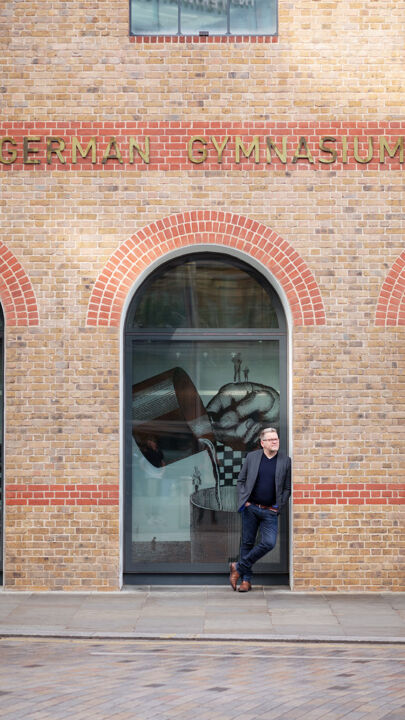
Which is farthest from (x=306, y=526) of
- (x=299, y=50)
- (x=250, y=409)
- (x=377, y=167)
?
(x=299, y=50)

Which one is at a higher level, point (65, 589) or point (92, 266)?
point (92, 266)

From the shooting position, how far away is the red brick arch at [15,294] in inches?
442

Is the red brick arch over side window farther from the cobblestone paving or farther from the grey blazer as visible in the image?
the cobblestone paving

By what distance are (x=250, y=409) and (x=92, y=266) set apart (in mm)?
2557

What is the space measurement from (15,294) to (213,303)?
2.38 meters

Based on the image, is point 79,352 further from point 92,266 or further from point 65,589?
point 65,589

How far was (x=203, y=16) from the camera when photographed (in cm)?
1153

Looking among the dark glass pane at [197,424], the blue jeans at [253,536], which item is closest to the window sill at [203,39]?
the dark glass pane at [197,424]

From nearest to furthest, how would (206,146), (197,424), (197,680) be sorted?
(197,680)
(206,146)
(197,424)

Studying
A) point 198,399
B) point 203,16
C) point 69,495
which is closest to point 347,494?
point 198,399

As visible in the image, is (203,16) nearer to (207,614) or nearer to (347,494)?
(347,494)

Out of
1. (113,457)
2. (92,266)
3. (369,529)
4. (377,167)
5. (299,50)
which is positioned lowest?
(369,529)

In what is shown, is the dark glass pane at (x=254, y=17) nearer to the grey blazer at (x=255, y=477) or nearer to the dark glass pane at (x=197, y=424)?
the dark glass pane at (x=197, y=424)

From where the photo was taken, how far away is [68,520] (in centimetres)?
1104
